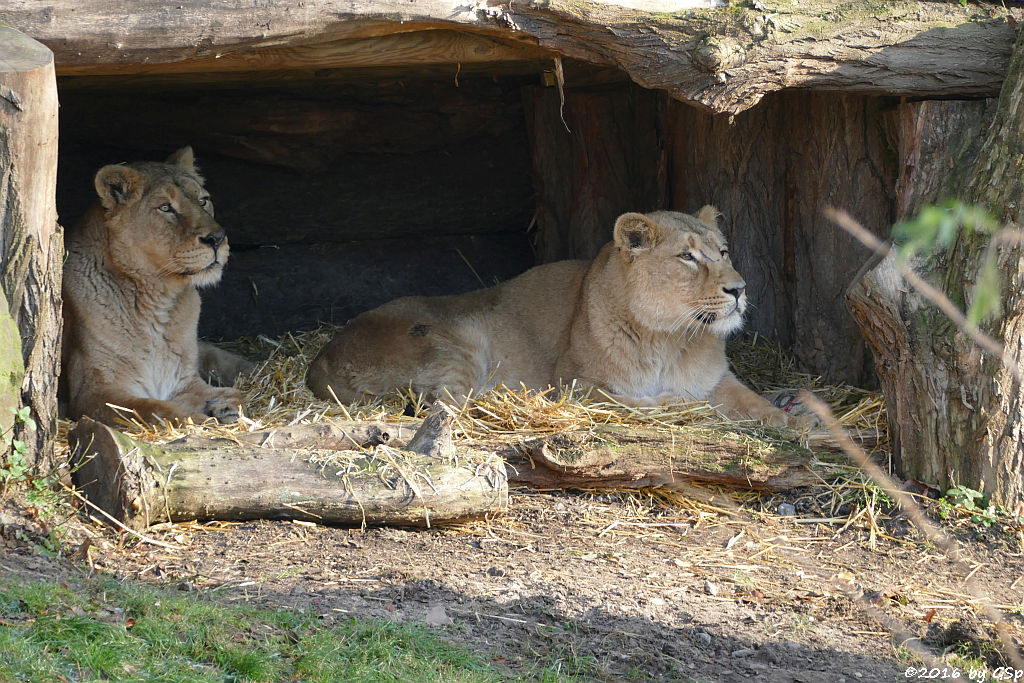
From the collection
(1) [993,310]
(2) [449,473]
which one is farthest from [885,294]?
(2) [449,473]

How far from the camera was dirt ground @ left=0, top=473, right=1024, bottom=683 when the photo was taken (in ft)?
13.6

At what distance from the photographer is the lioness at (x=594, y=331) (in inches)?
263

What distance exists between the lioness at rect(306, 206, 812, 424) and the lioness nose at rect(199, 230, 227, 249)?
1122 millimetres

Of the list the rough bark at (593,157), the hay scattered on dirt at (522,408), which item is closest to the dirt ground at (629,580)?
the hay scattered on dirt at (522,408)

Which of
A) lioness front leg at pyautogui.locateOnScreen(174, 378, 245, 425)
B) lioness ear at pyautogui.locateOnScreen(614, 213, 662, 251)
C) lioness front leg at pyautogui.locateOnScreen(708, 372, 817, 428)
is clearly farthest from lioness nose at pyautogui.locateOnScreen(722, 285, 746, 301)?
lioness front leg at pyautogui.locateOnScreen(174, 378, 245, 425)

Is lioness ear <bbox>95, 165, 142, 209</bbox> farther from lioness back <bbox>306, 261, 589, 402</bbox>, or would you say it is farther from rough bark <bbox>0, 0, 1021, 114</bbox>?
lioness back <bbox>306, 261, 589, 402</bbox>

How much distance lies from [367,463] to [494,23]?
93.6 inches

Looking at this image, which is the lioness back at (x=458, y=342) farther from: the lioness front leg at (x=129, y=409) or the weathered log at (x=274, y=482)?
the weathered log at (x=274, y=482)

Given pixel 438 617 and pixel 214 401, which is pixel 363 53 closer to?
pixel 214 401

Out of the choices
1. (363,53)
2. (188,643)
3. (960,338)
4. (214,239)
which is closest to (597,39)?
(363,53)

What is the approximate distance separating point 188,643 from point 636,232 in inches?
158

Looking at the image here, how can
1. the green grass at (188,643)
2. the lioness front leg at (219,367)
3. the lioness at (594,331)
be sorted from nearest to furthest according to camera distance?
the green grass at (188,643) → the lioness at (594,331) → the lioness front leg at (219,367)

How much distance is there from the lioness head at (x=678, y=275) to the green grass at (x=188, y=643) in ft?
10.8

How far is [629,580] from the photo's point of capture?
189 inches
